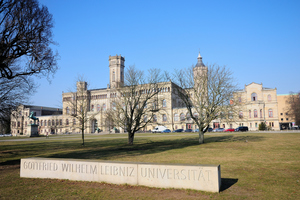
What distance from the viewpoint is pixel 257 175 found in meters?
10.4

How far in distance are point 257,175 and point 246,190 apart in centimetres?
272

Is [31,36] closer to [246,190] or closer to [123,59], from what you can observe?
[246,190]

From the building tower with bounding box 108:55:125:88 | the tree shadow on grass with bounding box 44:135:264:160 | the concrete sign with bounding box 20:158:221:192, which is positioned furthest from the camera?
the building tower with bounding box 108:55:125:88

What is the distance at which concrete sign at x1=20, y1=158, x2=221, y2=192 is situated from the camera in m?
8.02

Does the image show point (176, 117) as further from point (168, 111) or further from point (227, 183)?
point (227, 183)

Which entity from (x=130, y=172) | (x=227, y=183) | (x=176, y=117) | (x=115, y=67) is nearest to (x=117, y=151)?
(x=130, y=172)

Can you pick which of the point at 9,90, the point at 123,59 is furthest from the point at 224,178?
the point at 123,59

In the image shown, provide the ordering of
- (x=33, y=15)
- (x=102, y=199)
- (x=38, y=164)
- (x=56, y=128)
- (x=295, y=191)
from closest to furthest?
(x=102, y=199) < (x=295, y=191) < (x=38, y=164) < (x=33, y=15) < (x=56, y=128)

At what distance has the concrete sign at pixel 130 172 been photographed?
26.3ft

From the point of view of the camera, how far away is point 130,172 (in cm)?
900

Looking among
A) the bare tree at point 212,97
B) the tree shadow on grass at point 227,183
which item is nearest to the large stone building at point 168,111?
the bare tree at point 212,97

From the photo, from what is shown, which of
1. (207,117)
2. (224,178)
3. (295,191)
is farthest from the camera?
(207,117)

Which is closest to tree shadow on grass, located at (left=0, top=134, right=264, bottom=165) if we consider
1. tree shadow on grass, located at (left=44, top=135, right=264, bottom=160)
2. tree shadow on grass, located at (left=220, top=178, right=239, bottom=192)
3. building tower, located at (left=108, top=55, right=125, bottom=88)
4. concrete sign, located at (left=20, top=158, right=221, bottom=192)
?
tree shadow on grass, located at (left=44, top=135, right=264, bottom=160)

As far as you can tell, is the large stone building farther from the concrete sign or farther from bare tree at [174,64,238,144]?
the concrete sign
